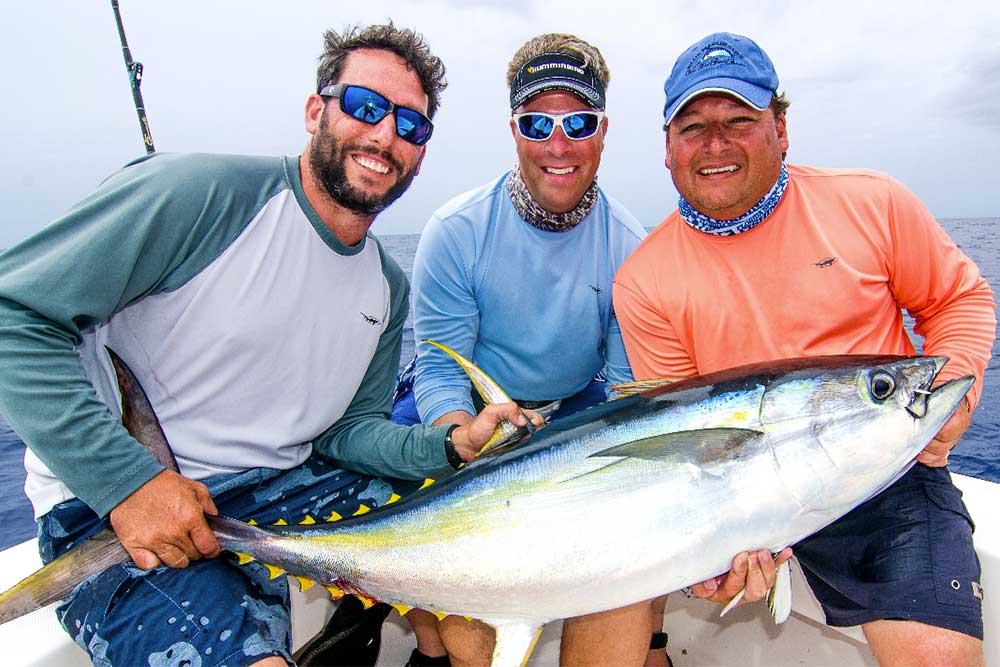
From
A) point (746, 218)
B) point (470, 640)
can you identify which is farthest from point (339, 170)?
point (470, 640)

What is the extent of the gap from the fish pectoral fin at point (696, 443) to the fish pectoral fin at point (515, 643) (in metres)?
0.52

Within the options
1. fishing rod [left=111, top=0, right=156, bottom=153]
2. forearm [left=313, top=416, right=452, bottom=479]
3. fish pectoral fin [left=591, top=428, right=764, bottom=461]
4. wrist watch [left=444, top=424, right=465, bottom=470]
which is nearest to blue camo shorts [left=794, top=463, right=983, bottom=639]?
fish pectoral fin [left=591, top=428, right=764, bottom=461]

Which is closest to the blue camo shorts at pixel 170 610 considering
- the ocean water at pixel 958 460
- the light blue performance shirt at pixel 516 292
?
the light blue performance shirt at pixel 516 292

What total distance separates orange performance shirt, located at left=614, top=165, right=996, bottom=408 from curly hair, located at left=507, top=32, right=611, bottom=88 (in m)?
0.87

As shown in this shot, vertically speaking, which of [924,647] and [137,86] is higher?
[137,86]

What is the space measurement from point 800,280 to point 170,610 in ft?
7.08

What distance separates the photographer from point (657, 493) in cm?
157

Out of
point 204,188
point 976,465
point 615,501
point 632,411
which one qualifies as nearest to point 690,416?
point 632,411

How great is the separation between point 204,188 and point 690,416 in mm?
1621

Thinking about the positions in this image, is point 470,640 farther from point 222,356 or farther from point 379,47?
point 379,47

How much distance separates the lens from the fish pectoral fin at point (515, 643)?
171 cm

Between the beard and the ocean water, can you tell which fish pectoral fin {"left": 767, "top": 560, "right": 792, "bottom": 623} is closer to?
the beard

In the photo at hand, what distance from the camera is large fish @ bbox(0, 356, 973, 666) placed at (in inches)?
60.7

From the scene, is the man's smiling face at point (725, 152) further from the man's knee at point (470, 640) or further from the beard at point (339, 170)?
the man's knee at point (470, 640)
